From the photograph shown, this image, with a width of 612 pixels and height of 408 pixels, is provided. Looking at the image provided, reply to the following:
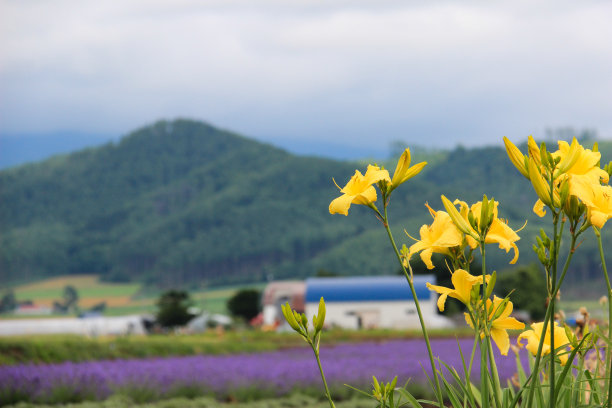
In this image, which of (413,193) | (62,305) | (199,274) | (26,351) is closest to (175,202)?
(199,274)

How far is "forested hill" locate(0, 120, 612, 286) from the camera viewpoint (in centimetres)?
11794

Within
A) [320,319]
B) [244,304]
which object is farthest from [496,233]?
[244,304]

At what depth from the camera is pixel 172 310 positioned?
32906 mm

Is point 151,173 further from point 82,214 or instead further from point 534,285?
point 534,285

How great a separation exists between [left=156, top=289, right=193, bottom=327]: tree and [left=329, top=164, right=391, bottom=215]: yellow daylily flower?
105 ft

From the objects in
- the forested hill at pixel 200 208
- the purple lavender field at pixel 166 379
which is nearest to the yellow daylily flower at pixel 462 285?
the purple lavender field at pixel 166 379

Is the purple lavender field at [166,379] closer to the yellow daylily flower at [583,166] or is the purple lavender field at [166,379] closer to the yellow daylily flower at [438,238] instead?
the yellow daylily flower at [438,238]

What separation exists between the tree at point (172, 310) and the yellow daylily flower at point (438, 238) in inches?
1264

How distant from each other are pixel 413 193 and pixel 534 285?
8492cm

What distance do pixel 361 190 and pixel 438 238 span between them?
24 cm

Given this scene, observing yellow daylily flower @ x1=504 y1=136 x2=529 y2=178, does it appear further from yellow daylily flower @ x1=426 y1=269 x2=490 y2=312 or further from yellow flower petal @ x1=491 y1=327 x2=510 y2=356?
yellow flower petal @ x1=491 y1=327 x2=510 y2=356

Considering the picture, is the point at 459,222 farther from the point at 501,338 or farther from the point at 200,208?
the point at 200,208

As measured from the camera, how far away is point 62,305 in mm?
111500

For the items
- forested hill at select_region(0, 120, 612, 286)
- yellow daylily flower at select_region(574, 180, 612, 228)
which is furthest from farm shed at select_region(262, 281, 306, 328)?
forested hill at select_region(0, 120, 612, 286)
